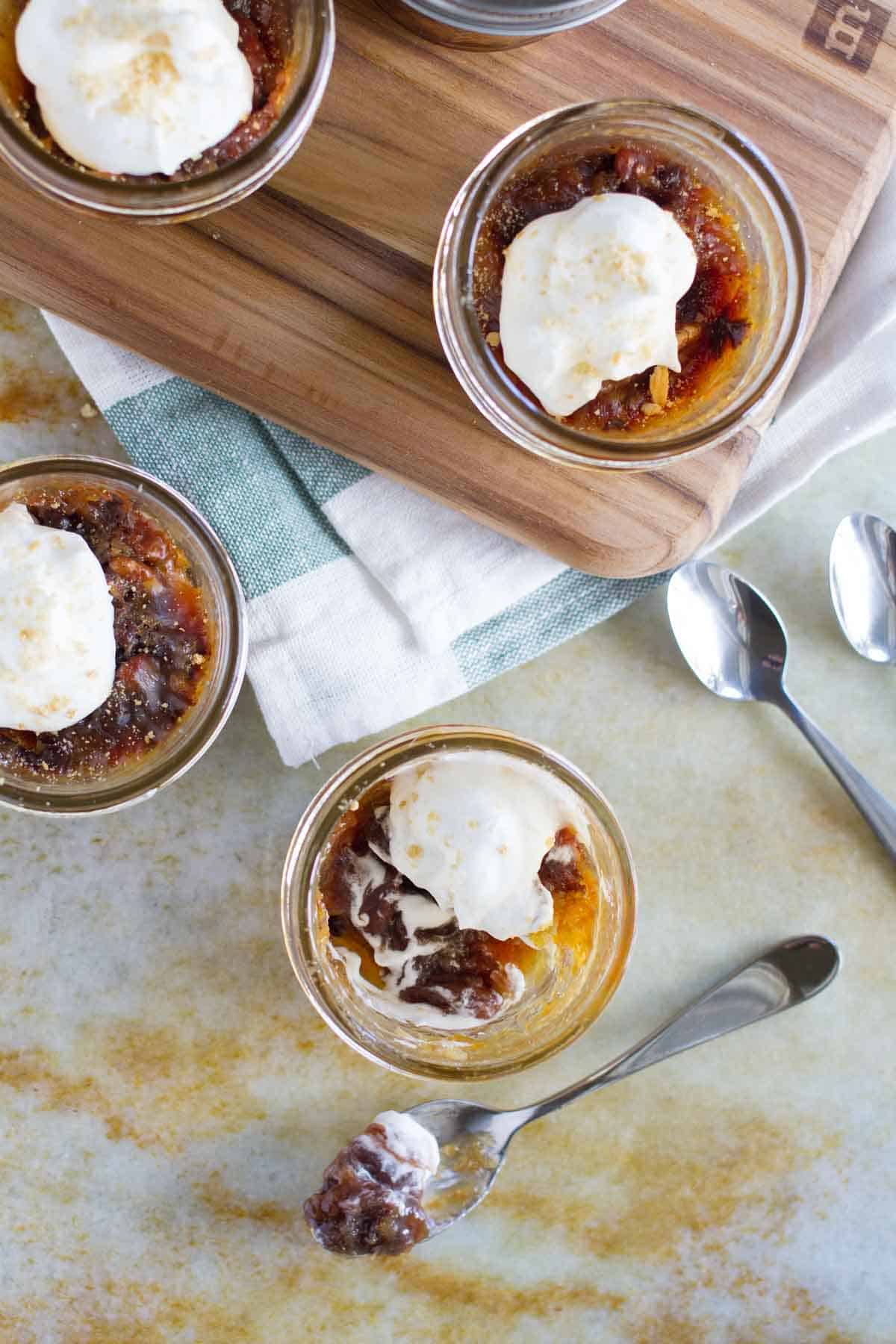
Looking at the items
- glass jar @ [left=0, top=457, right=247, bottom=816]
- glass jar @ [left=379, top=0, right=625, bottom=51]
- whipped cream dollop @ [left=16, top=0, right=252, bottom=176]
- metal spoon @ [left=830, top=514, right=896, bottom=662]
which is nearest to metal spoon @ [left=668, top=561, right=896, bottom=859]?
metal spoon @ [left=830, top=514, right=896, bottom=662]

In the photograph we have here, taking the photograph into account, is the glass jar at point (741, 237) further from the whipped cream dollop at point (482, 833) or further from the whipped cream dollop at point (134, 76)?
the whipped cream dollop at point (482, 833)

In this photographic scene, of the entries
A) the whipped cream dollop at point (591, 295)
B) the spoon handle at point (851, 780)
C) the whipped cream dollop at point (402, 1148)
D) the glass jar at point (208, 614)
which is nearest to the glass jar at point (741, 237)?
the whipped cream dollop at point (591, 295)

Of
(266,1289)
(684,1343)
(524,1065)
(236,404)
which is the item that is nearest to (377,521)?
(236,404)

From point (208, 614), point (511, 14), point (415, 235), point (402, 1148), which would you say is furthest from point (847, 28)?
point (402, 1148)

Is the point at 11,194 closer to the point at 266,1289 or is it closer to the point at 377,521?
the point at 377,521

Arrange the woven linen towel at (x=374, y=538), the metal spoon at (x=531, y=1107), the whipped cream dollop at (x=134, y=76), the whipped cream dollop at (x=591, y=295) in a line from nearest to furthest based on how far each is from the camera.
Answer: the whipped cream dollop at (x=134, y=76) < the whipped cream dollop at (x=591, y=295) < the woven linen towel at (x=374, y=538) < the metal spoon at (x=531, y=1107)
